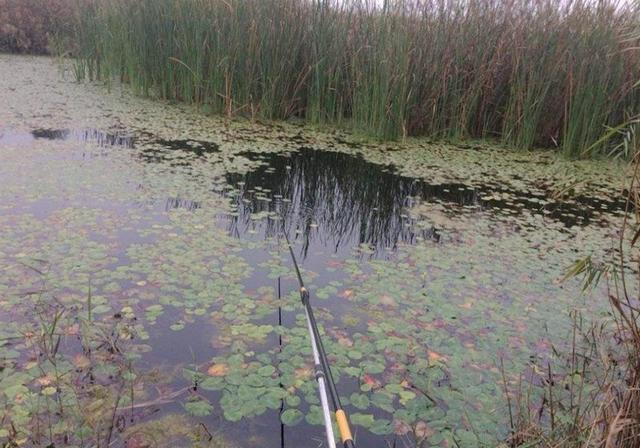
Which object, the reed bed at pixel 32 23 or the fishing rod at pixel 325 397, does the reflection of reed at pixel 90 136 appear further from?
the reed bed at pixel 32 23

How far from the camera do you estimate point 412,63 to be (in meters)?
5.52

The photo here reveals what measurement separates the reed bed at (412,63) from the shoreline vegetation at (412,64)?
0.5 inches

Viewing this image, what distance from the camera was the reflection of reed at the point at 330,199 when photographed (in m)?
3.32

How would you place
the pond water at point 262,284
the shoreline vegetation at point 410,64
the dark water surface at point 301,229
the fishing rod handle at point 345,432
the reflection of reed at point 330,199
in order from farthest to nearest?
the shoreline vegetation at point 410,64, the reflection of reed at point 330,199, the dark water surface at point 301,229, the pond water at point 262,284, the fishing rod handle at point 345,432

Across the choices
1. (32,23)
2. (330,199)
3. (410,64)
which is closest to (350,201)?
(330,199)

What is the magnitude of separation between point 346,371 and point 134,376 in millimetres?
759

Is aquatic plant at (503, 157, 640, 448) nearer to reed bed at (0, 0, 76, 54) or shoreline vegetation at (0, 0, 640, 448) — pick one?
shoreline vegetation at (0, 0, 640, 448)

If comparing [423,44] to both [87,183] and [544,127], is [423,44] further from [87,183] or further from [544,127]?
[87,183]

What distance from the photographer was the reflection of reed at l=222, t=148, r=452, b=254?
3.32 meters

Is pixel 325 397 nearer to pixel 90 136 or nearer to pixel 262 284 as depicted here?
pixel 262 284

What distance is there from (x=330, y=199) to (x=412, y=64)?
2342 millimetres

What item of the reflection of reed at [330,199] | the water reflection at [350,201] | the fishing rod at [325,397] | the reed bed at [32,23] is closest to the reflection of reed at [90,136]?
the water reflection at [350,201]

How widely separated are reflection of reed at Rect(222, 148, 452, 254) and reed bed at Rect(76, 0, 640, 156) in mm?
1278

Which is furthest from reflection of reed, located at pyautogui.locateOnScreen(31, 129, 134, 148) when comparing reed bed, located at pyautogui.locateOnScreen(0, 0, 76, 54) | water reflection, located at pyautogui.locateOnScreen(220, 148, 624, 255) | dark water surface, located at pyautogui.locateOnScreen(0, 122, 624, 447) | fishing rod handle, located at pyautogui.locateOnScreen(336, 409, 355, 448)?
reed bed, located at pyautogui.locateOnScreen(0, 0, 76, 54)
